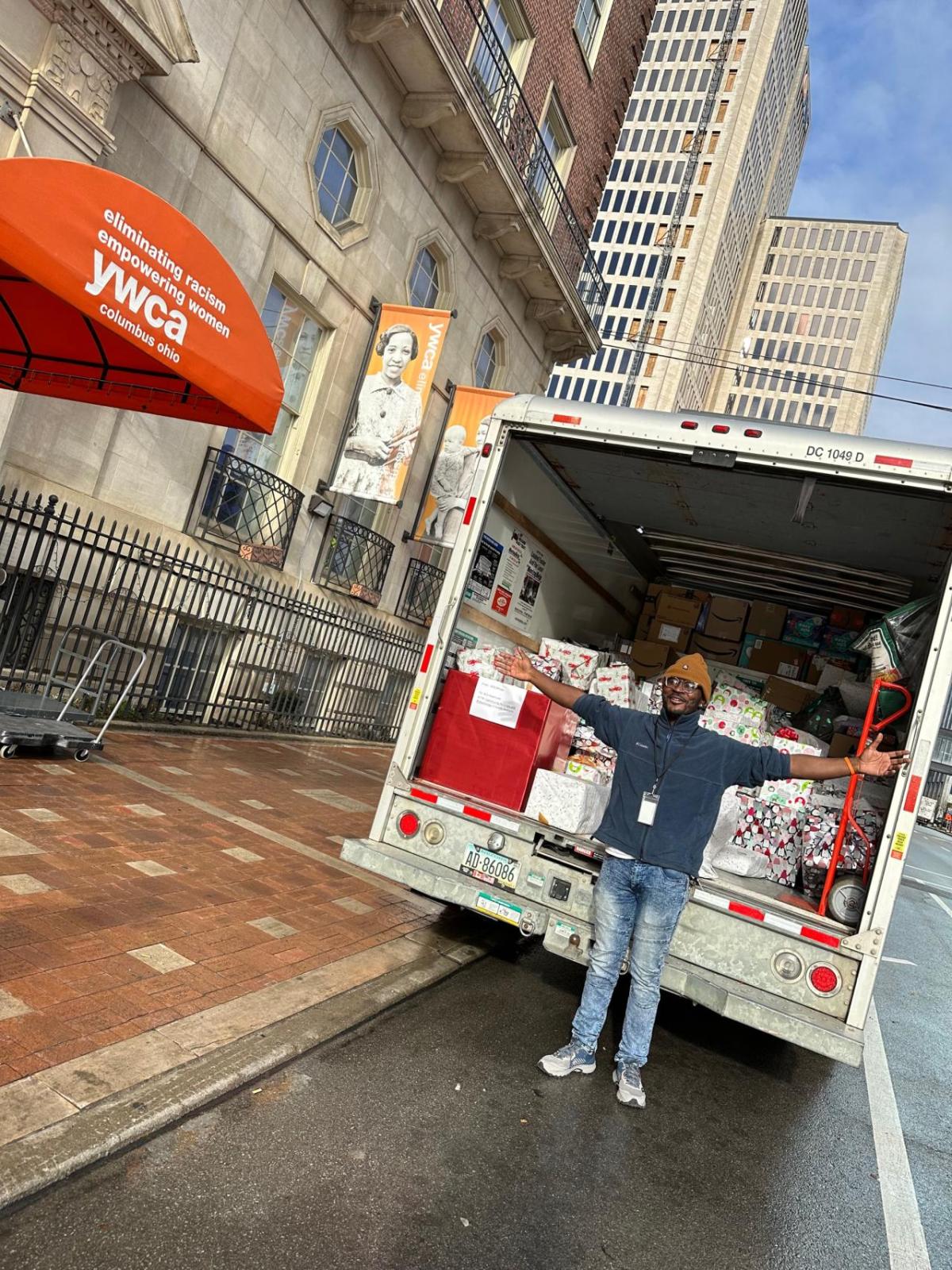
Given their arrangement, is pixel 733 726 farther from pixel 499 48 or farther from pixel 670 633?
pixel 499 48

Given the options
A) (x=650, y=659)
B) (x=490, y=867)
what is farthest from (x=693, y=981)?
(x=650, y=659)

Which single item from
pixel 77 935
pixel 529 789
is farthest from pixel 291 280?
pixel 77 935

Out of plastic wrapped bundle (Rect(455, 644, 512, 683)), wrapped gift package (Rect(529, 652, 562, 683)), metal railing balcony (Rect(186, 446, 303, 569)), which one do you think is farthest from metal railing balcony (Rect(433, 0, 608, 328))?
plastic wrapped bundle (Rect(455, 644, 512, 683))

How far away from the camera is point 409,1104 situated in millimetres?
3523

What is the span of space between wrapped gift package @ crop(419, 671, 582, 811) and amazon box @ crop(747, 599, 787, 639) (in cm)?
302

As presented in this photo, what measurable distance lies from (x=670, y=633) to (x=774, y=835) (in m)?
2.91

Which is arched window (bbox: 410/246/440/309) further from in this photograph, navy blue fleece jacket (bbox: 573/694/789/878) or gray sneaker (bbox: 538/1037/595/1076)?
gray sneaker (bbox: 538/1037/595/1076)

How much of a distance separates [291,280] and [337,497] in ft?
10.9

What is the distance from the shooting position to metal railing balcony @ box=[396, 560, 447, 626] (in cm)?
1697

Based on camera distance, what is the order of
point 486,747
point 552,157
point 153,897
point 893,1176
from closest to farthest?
point 893,1176 → point 153,897 → point 486,747 → point 552,157

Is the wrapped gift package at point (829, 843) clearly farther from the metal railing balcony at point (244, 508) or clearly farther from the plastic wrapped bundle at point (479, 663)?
the metal railing balcony at point (244, 508)

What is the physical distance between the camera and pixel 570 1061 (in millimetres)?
4188

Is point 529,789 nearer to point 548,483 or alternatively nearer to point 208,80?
point 548,483

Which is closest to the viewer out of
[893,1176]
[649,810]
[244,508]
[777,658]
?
[893,1176]
